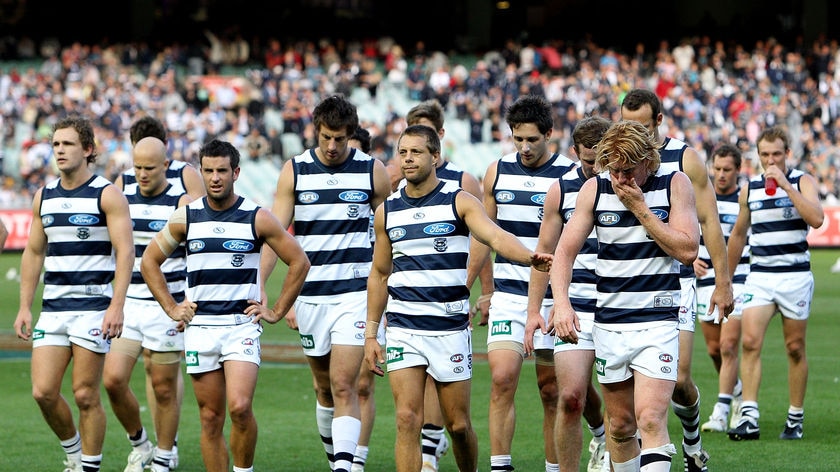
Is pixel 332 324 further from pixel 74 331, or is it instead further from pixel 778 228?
pixel 778 228

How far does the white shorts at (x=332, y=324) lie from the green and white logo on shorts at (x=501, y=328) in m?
0.83

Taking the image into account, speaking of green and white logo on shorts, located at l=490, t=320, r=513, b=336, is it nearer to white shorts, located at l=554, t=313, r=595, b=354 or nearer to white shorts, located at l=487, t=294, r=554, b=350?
white shorts, located at l=487, t=294, r=554, b=350

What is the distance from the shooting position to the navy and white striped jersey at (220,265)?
771 cm

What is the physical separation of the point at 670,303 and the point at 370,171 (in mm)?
2645

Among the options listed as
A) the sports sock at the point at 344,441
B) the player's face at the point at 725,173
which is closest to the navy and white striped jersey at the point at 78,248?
the sports sock at the point at 344,441

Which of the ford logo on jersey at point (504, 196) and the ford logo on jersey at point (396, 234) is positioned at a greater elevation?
the ford logo on jersey at point (504, 196)

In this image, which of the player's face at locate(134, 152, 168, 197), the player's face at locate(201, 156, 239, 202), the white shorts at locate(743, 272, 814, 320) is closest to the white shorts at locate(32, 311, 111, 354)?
the player's face at locate(134, 152, 168, 197)

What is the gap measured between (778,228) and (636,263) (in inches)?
162

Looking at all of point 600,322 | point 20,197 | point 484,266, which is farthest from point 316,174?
point 20,197

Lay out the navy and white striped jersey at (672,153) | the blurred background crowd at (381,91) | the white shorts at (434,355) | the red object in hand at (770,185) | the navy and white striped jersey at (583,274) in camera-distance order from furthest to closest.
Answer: the blurred background crowd at (381,91), the red object in hand at (770,185), the navy and white striped jersey at (672,153), the navy and white striped jersey at (583,274), the white shorts at (434,355)

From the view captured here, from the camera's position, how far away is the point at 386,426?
1099cm

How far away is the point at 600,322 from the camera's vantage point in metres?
6.95

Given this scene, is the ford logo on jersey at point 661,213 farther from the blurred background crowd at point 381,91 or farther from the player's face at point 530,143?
the blurred background crowd at point 381,91

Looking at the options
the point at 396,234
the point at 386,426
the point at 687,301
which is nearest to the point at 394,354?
the point at 396,234
